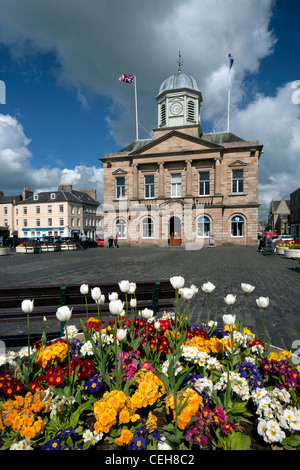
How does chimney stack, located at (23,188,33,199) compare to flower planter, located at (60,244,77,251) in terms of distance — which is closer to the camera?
flower planter, located at (60,244,77,251)

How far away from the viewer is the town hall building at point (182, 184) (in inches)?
1195

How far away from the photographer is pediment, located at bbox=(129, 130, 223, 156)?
3067cm

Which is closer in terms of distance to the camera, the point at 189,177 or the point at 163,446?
the point at 163,446

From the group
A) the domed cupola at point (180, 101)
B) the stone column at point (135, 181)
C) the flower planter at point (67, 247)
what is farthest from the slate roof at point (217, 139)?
the flower planter at point (67, 247)

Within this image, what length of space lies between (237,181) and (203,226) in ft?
21.4

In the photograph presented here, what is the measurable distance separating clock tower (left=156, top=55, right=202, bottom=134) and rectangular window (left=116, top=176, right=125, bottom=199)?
917cm

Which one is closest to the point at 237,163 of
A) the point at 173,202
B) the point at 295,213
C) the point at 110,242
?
the point at 173,202

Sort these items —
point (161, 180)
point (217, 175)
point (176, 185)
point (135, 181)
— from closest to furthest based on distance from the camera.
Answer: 1. point (217, 175)
2. point (161, 180)
3. point (176, 185)
4. point (135, 181)

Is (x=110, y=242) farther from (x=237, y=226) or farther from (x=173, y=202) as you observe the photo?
(x=237, y=226)

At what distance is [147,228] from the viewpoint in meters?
33.0

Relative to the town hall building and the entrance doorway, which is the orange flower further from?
the entrance doorway

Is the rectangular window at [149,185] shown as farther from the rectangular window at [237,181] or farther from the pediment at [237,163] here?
the rectangular window at [237,181]

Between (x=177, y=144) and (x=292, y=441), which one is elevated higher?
(x=177, y=144)

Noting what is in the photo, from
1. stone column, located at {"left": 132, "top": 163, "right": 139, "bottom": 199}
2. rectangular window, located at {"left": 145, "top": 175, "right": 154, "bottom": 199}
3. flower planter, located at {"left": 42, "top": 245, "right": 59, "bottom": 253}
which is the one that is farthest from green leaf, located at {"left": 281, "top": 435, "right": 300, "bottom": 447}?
rectangular window, located at {"left": 145, "top": 175, "right": 154, "bottom": 199}
